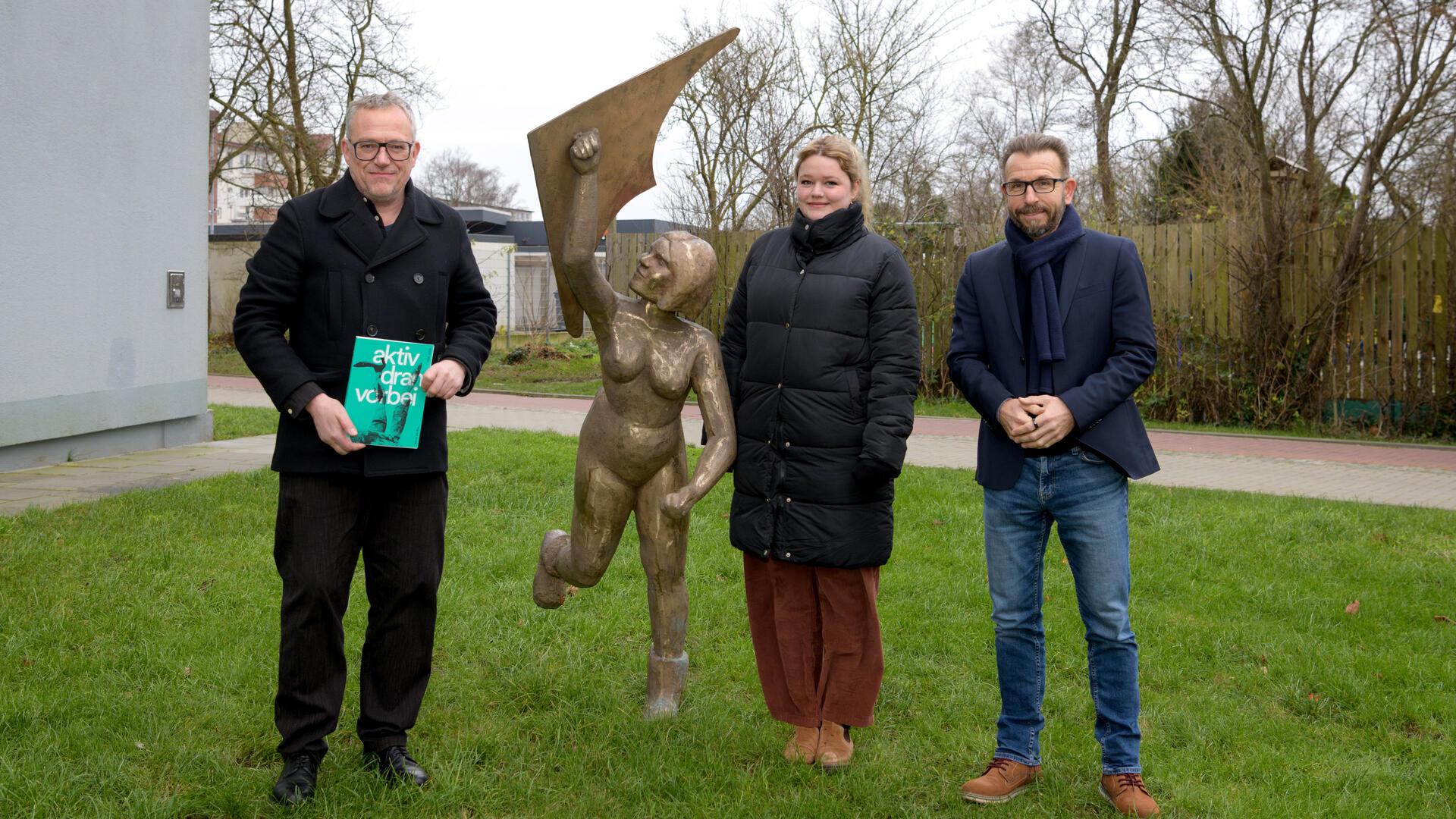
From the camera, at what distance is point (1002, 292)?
3561mm

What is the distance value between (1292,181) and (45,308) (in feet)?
41.3

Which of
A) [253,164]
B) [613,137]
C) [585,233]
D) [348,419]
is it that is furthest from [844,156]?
[253,164]

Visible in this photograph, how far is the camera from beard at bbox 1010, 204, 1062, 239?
3.45 metres

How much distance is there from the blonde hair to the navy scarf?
55cm

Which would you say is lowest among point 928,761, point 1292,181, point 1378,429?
point 928,761

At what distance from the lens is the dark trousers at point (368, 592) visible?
3342 millimetres

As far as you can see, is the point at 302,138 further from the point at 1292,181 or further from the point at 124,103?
the point at 1292,181

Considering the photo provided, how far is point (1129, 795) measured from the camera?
3463 millimetres

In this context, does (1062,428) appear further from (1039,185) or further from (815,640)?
(815,640)

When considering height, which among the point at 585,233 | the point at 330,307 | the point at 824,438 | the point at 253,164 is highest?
the point at 253,164

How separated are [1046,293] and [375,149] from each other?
2.06m

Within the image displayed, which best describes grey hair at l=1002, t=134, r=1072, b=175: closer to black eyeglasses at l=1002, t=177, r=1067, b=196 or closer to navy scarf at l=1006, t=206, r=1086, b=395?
black eyeglasses at l=1002, t=177, r=1067, b=196

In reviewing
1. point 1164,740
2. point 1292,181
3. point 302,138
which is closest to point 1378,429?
point 1292,181

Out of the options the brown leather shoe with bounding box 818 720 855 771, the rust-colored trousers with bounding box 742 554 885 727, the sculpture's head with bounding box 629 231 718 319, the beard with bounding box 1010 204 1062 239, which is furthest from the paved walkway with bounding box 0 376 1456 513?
the beard with bounding box 1010 204 1062 239
